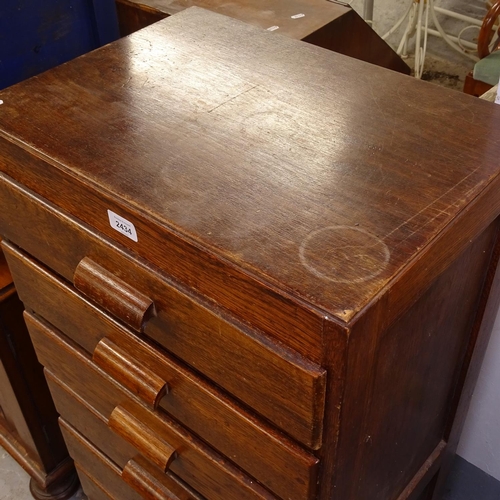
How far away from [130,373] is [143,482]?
8.1 inches

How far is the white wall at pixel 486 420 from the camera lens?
3.23 ft

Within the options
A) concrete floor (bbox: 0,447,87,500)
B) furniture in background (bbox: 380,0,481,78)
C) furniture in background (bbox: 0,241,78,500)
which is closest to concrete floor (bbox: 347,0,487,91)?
furniture in background (bbox: 380,0,481,78)

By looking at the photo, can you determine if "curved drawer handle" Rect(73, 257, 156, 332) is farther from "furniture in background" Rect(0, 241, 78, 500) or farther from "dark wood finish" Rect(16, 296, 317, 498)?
"furniture in background" Rect(0, 241, 78, 500)

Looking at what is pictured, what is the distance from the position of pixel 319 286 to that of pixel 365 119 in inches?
9.3

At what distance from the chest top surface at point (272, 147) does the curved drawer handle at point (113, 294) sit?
0.09 m

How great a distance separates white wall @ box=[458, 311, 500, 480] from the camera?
983mm

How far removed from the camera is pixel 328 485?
545 mm

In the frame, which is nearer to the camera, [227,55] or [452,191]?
[452,191]

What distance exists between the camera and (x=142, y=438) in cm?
70

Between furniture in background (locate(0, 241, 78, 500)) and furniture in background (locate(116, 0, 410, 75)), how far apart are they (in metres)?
0.59

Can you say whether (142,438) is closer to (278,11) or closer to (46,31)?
(46,31)

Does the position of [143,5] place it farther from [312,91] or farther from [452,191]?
[452,191]

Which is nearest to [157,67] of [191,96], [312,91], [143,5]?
[191,96]

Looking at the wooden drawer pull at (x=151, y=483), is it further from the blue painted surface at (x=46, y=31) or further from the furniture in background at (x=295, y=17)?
the furniture in background at (x=295, y=17)
